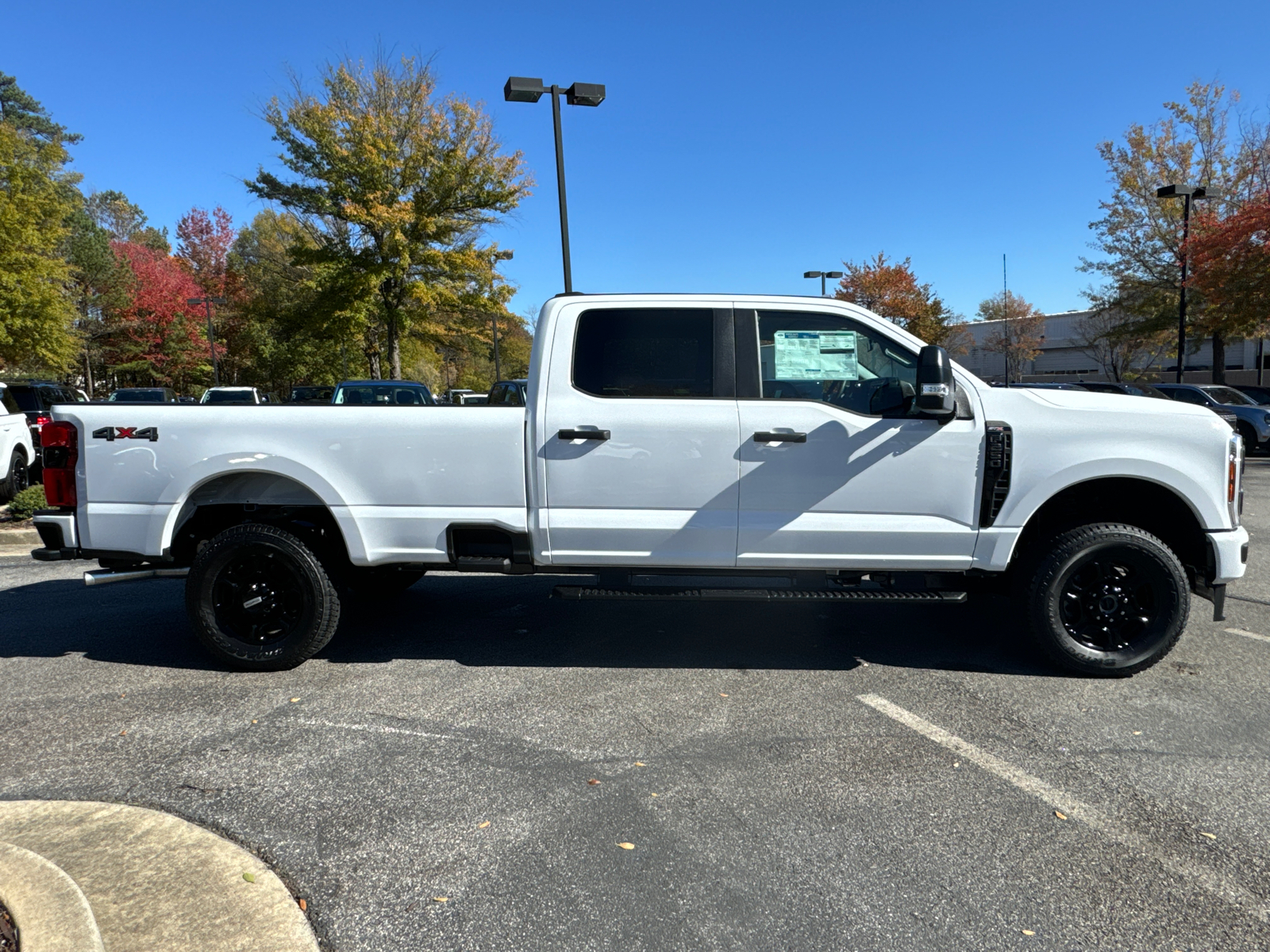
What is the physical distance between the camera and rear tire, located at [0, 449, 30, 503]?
11617 mm

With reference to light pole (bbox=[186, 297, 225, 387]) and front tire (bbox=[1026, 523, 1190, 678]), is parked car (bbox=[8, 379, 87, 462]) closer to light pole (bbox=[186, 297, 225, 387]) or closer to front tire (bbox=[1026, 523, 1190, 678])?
front tire (bbox=[1026, 523, 1190, 678])

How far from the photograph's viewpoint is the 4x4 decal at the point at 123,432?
4711 millimetres

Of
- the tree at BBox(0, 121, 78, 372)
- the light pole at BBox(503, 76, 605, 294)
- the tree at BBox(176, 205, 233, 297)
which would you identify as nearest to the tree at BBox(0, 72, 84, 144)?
the tree at BBox(176, 205, 233, 297)

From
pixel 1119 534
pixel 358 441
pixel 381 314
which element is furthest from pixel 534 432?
pixel 381 314

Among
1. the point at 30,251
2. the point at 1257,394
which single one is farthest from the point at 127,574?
the point at 1257,394

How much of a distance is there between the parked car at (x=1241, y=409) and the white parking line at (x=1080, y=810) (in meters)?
16.9

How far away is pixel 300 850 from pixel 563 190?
12.8 metres

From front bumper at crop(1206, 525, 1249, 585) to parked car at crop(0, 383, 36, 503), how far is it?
13.3m

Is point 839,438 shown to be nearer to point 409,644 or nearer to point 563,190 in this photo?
point 409,644

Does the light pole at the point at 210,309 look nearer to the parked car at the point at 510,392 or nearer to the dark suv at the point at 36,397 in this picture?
the dark suv at the point at 36,397

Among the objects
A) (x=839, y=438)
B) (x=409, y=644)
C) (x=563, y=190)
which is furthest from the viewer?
(x=563, y=190)

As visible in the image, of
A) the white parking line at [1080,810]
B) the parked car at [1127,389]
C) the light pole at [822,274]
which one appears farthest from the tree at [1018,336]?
the white parking line at [1080,810]

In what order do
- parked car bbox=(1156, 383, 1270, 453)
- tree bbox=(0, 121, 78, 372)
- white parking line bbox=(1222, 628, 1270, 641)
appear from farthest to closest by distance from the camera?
tree bbox=(0, 121, 78, 372) < parked car bbox=(1156, 383, 1270, 453) < white parking line bbox=(1222, 628, 1270, 641)

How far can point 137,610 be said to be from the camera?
6371mm
